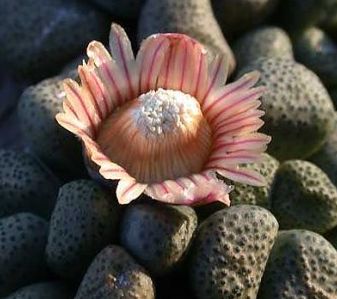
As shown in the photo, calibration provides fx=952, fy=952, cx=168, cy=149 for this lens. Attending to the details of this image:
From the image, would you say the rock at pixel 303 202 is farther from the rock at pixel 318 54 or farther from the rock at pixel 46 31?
the rock at pixel 46 31

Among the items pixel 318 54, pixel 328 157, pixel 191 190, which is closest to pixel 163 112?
pixel 191 190

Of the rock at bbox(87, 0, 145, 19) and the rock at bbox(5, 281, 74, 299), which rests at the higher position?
the rock at bbox(87, 0, 145, 19)

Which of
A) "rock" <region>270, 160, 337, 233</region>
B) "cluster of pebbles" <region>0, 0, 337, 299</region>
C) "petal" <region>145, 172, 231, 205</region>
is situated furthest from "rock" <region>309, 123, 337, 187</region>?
"petal" <region>145, 172, 231, 205</region>

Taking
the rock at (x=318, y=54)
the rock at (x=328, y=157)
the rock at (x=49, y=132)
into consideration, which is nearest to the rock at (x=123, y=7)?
the rock at (x=49, y=132)

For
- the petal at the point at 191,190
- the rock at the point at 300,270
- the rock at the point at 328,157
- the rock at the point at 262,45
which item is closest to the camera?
the petal at the point at 191,190

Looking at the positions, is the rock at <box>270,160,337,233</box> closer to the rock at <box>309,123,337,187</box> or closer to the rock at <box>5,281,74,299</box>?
the rock at <box>309,123,337,187</box>
